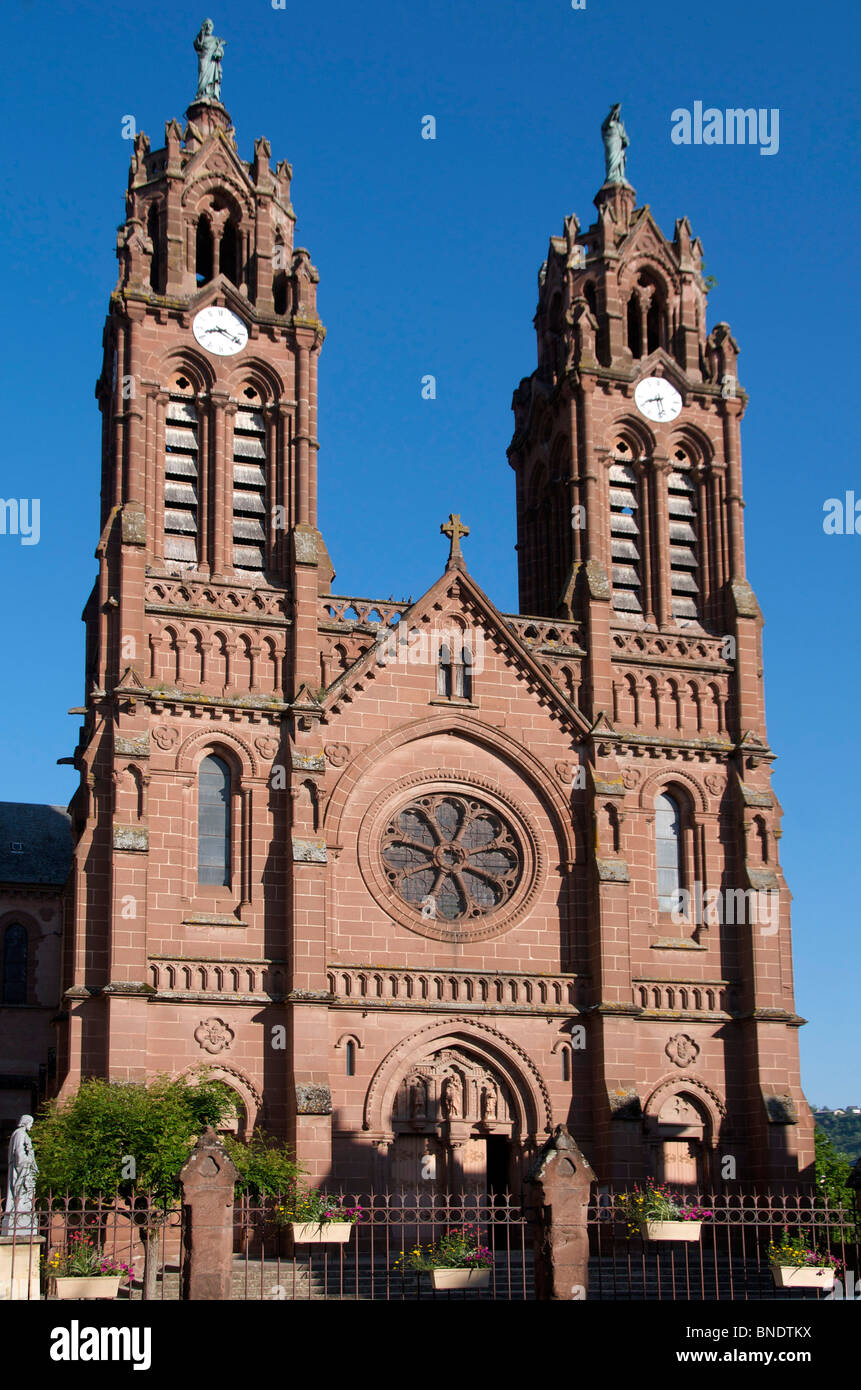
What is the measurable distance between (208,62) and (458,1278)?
34813 millimetres

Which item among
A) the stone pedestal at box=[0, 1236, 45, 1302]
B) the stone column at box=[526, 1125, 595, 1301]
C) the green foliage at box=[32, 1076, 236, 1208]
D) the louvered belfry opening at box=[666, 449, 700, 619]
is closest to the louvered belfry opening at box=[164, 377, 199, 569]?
the louvered belfry opening at box=[666, 449, 700, 619]

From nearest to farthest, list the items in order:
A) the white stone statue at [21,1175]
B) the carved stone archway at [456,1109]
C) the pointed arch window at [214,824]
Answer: the white stone statue at [21,1175], the carved stone archway at [456,1109], the pointed arch window at [214,824]

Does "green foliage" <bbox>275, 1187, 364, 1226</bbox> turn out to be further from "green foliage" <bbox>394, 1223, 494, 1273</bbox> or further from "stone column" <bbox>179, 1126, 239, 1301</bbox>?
"stone column" <bbox>179, 1126, 239, 1301</bbox>

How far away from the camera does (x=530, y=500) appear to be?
2083 inches

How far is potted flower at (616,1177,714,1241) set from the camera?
35500mm

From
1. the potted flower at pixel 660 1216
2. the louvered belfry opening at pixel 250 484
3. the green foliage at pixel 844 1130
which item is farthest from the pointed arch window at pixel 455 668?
the green foliage at pixel 844 1130

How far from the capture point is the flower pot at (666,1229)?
35.5m

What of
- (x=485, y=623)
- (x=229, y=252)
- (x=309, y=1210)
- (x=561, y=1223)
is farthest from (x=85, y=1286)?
(x=229, y=252)

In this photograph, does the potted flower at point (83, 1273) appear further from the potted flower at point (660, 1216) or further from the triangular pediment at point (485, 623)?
the triangular pediment at point (485, 623)

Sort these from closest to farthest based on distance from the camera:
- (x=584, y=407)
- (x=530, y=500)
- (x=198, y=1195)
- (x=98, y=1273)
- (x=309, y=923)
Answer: (x=198, y=1195), (x=98, y=1273), (x=309, y=923), (x=584, y=407), (x=530, y=500)

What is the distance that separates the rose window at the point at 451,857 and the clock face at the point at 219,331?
12647 millimetres

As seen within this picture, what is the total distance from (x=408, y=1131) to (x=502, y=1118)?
2403mm
